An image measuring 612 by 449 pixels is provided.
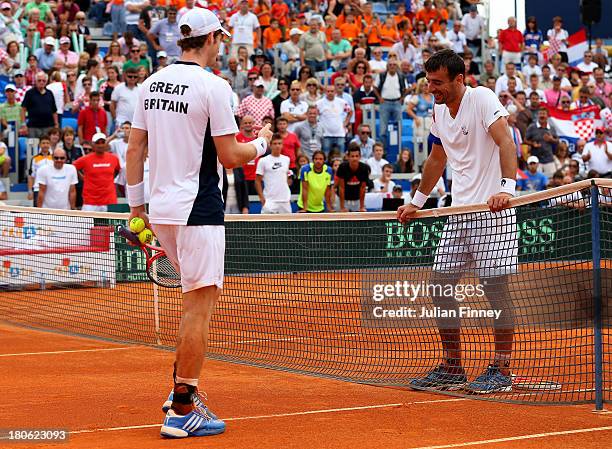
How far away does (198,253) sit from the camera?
6.91m

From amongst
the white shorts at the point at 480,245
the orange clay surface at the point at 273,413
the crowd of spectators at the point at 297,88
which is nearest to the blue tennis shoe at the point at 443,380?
the orange clay surface at the point at 273,413

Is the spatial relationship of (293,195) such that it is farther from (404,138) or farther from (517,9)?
(517,9)

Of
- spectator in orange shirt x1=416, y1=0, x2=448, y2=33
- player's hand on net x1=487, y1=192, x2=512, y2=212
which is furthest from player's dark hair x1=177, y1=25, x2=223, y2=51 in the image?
spectator in orange shirt x1=416, y1=0, x2=448, y2=33

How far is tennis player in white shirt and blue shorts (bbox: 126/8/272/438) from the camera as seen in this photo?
270 inches

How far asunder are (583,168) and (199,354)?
18.3m

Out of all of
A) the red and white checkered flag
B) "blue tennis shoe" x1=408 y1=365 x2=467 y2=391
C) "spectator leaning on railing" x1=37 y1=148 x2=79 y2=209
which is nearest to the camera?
"blue tennis shoe" x1=408 y1=365 x2=467 y2=391

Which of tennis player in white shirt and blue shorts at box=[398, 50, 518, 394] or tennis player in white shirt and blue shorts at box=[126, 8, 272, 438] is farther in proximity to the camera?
tennis player in white shirt and blue shorts at box=[398, 50, 518, 394]

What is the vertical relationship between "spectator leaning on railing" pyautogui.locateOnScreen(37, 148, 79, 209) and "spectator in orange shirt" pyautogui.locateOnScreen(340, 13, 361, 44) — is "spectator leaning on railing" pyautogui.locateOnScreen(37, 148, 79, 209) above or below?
below

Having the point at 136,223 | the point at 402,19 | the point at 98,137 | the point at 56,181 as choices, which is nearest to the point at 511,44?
the point at 402,19

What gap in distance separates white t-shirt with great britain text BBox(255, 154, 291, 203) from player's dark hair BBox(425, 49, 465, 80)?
10.9 metres

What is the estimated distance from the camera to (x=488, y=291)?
8.61 meters

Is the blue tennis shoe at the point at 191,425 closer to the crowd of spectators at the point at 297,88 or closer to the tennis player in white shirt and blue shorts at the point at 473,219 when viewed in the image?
the tennis player in white shirt and blue shorts at the point at 473,219

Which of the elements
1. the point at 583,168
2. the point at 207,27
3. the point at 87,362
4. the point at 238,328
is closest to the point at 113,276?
the point at 238,328

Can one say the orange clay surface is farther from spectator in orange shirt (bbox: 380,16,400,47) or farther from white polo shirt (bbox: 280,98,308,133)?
spectator in orange shirt (bbox: 380,16,400,47)
